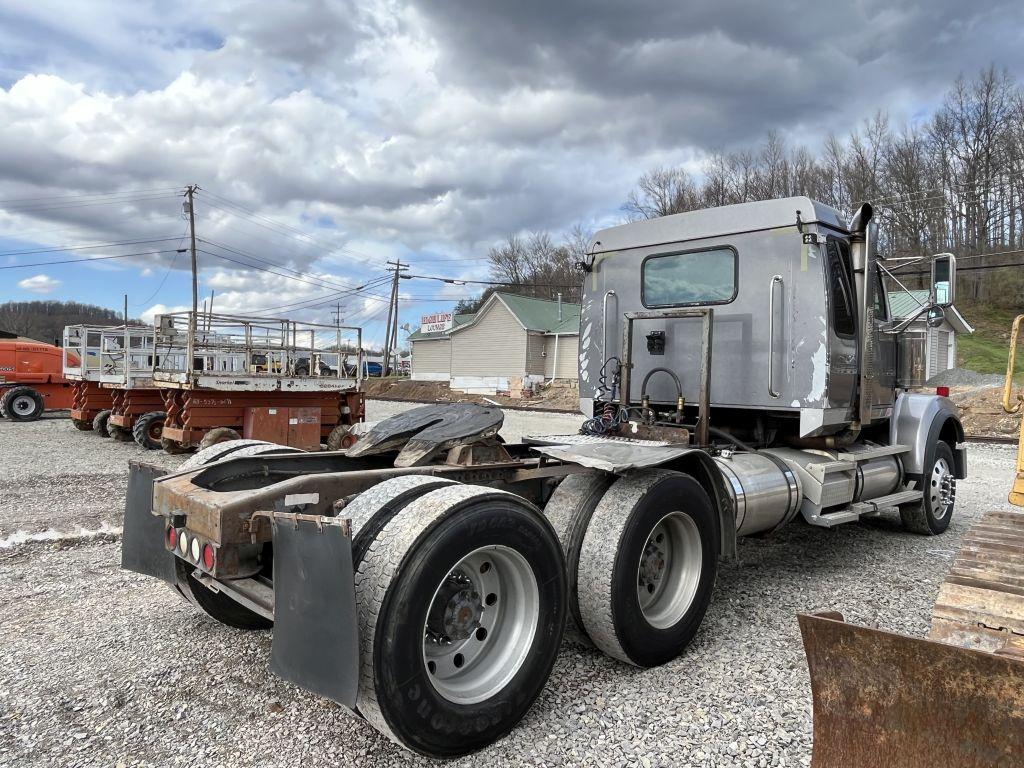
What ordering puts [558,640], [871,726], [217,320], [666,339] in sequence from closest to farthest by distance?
[871,726], [558,640], [666,339], [217,320]

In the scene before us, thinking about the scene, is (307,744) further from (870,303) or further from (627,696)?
(870,303)

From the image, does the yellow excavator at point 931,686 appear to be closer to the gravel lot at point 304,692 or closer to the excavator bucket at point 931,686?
the excavator bucket at point 931,686

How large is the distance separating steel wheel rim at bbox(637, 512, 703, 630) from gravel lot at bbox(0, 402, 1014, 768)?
28cm

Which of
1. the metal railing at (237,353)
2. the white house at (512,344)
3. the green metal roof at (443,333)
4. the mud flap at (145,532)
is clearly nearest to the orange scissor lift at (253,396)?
the metal railing at (237,353)

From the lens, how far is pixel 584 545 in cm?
342

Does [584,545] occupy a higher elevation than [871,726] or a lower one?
higher

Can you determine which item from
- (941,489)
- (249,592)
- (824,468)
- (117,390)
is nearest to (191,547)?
(249,592)

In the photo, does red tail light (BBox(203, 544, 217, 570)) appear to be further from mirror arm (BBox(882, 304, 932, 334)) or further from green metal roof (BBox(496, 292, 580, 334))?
green metal roof (BBox(496, 292, 580, 334))

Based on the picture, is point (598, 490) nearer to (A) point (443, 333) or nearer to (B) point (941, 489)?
(B) point (941, 489)

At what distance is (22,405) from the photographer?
60.3 ft

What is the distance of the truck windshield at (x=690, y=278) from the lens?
17.1 ft

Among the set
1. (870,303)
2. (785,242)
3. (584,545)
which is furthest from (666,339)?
(584,545)

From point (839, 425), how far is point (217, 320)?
11373mm

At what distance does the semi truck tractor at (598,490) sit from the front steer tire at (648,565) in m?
0.01
